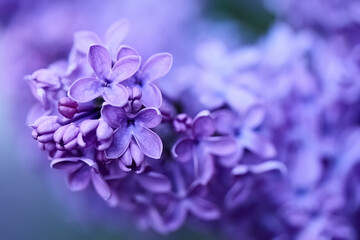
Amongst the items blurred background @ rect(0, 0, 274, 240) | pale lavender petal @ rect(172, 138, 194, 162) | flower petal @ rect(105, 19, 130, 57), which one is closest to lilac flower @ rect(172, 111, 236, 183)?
pale lavender petal @ rect(172, 138, 194, 162)

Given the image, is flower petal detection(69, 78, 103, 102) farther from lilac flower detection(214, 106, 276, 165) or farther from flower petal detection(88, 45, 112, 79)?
lilac flower detection(214, 106, 276, 165)

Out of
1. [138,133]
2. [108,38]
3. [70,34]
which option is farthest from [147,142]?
[70,34]

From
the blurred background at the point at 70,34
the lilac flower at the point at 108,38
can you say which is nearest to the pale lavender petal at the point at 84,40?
the lilac flower at the point at 108,38

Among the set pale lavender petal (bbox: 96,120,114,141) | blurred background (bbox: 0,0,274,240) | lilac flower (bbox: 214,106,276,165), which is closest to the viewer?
pale lavender petal (bbox: 96,120,114,141)

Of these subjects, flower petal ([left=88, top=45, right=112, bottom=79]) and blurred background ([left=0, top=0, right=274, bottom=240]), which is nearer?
flower petal ([left=88, top=45, right=112, bottom=79])

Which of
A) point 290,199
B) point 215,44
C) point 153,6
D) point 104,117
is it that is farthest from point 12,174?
point 104,117

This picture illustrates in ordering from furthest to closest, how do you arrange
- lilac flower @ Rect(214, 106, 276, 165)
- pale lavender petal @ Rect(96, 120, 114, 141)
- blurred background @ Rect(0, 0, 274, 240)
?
blurred background @ Rect(0, 0, 274, 240)
lilac flower @ Rect(214, 106, 276, 165)
pale lavender petal @ Rect(96, 120, 114, 141)

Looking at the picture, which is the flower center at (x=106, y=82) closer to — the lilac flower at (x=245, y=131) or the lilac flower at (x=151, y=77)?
the lilac flower at (x=151, y=77)
